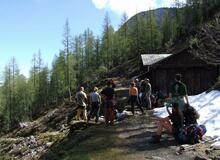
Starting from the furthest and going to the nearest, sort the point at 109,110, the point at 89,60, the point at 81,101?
the point at 89,60, the point at 81,101, the point at 109,110

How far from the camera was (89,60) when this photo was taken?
9512 centimetres

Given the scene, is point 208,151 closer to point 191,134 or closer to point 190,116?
point 191,134

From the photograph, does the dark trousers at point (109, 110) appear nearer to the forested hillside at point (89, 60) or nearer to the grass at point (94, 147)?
the grass at point (94, 147)

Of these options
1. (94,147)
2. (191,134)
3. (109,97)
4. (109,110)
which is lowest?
(94,147)

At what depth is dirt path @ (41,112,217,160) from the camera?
12.2 metres

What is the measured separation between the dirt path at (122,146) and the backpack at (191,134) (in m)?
0.28

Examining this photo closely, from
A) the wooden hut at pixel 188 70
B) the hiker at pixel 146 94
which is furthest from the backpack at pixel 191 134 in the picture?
the wooden hut at pixel 188 70

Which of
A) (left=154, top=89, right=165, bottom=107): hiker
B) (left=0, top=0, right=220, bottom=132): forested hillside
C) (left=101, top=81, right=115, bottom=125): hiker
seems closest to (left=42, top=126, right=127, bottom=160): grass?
(left=101, top=81, right=115, bottom=125): hiker

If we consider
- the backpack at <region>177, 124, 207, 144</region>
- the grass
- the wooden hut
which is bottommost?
the grass

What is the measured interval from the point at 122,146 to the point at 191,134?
237 cm

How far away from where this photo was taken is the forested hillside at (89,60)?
83.2m

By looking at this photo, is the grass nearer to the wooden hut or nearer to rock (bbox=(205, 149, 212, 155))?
rock (bbox=(205, 149, 212, 155))

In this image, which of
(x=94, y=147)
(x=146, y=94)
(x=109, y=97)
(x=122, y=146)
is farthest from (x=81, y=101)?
(x=122, y=146)

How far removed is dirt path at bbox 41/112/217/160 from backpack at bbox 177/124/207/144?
0.28m
